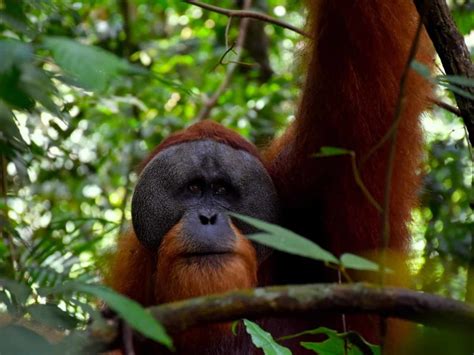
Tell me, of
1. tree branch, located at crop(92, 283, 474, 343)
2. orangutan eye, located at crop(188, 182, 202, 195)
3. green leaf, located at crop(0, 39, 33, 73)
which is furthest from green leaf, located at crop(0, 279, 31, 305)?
orangutan eye, located at crop(188, 182, 202, 195)

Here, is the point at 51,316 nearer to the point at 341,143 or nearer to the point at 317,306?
the point at 317,306

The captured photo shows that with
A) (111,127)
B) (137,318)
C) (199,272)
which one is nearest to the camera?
(137,318)

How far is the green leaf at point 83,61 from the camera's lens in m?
1.49

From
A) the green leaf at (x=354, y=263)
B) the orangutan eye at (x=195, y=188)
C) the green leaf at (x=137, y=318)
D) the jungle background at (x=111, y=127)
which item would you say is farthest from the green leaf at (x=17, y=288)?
the orangutan eye at (x=195, y=188)

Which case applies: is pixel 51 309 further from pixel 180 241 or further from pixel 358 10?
pixel 358 10

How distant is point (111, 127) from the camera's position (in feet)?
28.2

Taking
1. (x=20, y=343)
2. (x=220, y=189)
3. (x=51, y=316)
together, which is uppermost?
(x=220, y=189)

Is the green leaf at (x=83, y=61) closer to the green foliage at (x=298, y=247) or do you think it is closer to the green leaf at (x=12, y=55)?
the green leaf at (x=12, y=55)

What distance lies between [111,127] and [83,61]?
283 inches

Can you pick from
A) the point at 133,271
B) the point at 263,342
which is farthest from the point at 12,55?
the point at 133,271

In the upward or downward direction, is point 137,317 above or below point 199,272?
below

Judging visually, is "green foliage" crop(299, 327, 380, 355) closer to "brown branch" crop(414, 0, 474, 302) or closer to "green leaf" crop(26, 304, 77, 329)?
"brown branch" crop(414, 0, 474, 302)

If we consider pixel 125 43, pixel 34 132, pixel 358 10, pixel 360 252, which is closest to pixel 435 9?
pixel 358 10

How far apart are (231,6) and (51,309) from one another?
7.43 m
